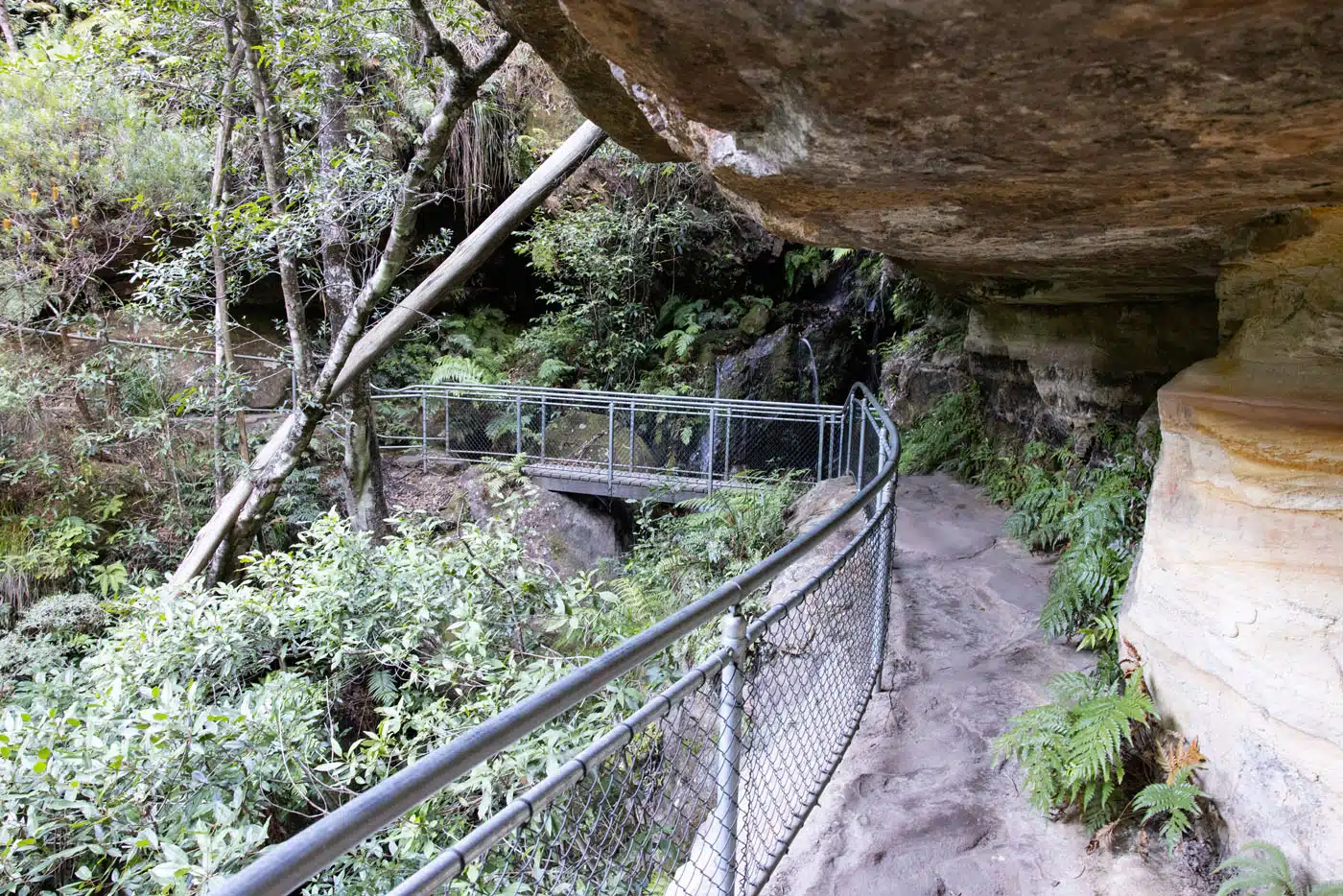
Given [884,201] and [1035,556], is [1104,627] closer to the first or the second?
[1035,556]

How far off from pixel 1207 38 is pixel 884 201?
1.20 m

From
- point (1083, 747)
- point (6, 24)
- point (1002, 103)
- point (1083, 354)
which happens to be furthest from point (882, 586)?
point (6, 24)

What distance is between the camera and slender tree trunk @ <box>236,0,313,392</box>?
222 inches

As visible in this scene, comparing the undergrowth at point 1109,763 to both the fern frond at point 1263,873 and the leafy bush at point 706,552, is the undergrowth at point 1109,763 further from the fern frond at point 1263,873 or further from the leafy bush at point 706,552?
the leafy bush at point 706,552

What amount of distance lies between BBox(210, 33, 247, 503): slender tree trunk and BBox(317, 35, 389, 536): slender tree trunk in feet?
2.40

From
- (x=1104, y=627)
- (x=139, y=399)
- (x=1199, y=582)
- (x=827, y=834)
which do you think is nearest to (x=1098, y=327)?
(x=1104, y=627)

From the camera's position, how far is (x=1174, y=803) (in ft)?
7.50

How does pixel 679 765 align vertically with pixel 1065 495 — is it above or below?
below

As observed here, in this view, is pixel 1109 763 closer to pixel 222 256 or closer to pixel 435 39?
pixel 435 39

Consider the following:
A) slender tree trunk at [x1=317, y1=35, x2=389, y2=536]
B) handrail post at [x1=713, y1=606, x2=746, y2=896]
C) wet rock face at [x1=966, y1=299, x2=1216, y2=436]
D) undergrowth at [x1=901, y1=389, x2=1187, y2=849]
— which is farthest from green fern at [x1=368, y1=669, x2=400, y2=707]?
wet rock face at [x1=966, y1=299, x2=1216, y2=436]

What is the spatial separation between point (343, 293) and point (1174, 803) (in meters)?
7.37

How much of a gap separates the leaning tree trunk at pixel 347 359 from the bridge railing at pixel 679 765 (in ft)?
13.0

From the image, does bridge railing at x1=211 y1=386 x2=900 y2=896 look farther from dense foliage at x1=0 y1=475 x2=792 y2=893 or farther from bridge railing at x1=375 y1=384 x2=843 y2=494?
bridge railing at x1=375 y1=384 x2=843 y2=494

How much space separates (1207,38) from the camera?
1.20m
